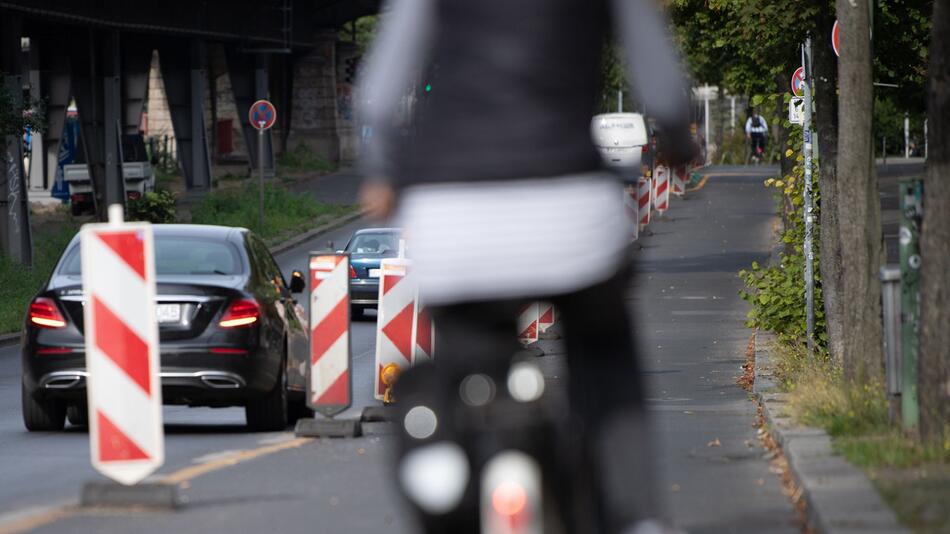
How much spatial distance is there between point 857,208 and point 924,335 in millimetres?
3358

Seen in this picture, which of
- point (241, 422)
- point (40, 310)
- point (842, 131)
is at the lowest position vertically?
point (241, 422)

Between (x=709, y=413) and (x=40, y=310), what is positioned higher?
(x=40, y=310)

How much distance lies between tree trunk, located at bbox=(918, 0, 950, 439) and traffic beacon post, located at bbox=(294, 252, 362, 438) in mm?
4546

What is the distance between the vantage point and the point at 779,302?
1702 cm

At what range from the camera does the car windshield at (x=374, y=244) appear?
30.2 metres

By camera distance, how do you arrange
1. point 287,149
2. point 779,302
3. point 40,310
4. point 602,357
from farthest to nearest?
point 287,149 → point 779,302 → point 40,310 → point 602,357

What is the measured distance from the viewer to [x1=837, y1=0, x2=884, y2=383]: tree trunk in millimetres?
11172

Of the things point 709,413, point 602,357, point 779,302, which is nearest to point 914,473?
point 602,357

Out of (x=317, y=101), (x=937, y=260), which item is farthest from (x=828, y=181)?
(x=317, y=101)

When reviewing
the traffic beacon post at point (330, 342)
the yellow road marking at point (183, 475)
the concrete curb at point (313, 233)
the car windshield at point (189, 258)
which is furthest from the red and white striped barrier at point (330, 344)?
the concrete curb at point (313, 233)

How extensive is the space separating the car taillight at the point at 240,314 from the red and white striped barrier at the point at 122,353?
4.61 m

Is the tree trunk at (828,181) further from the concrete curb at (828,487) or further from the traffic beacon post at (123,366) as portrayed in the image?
the traffic beacon post at (123,366)

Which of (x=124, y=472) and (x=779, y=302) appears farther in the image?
(x=779, y=302)

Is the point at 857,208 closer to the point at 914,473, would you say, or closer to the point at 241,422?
Result: the point at 914,473
